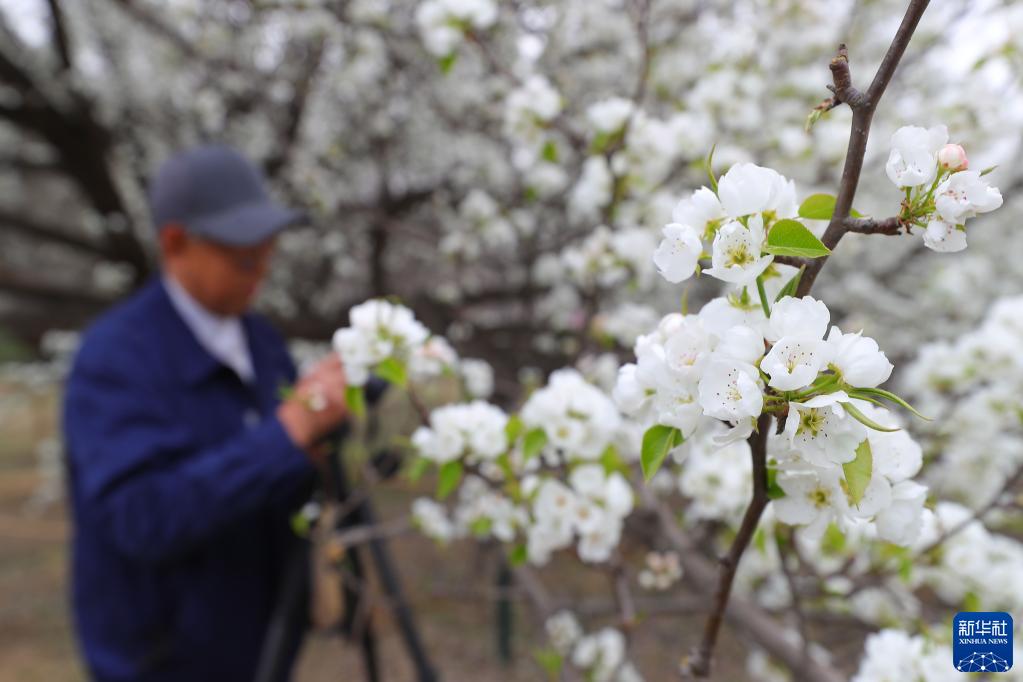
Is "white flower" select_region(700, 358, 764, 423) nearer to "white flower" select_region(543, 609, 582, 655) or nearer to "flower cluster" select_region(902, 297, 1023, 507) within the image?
"flower cluster" select_region(902, 297, 1023, 507)

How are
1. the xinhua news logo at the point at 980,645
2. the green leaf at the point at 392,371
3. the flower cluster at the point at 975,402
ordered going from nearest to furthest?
the xinhua news logo at the point at 980,645
the green leaf at the point at 392,371
the flower cluster at the point at 975,402

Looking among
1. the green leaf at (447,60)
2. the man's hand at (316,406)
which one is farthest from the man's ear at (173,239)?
the green leaf at (447,60)

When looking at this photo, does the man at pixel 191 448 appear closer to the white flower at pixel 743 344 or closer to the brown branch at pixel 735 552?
the brown branch at pixel 735 552

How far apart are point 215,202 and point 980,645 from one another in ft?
6.50

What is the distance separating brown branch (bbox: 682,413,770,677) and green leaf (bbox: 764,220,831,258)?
0.14 m

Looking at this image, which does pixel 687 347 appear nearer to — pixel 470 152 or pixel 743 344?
pixel 743 344

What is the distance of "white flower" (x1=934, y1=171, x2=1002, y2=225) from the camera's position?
55 centimetres

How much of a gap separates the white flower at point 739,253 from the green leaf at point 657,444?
0.16 metres

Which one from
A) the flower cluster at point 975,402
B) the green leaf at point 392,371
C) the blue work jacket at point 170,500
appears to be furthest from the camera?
the blue work jacket at point 170,500

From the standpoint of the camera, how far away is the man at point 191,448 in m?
Answer: 1.58

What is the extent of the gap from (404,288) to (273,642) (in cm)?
331

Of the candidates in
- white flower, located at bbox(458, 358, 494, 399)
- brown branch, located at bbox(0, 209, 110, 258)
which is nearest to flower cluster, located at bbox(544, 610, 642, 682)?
white flower, located at bbox(458, 358, 494, 399)

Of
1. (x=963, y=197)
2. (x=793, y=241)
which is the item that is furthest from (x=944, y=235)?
(x=793, y=241)

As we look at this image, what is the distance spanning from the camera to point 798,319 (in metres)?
0.55
